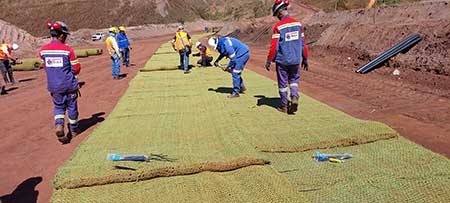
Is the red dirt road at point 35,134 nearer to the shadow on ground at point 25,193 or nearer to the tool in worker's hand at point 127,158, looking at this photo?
the shadow on ground at point 25,193

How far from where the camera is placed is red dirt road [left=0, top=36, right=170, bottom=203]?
400cm

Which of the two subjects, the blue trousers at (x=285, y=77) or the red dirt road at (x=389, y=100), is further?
the blue trousers at (x=285, y=77)

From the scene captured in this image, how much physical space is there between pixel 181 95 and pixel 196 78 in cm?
240

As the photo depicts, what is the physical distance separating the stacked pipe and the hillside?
43.8m

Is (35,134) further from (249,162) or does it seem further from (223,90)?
(249,162)

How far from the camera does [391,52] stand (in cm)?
1119

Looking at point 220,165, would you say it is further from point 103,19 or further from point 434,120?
point 103,19

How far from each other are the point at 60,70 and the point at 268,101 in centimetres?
372

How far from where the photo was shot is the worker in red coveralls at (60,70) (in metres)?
5.16

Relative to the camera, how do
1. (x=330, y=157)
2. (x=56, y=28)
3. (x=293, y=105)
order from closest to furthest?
(x=330, y=157), (x=56, y=28), (x=293, y=105)

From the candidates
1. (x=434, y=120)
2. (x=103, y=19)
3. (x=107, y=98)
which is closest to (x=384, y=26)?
(x=434, y=120)

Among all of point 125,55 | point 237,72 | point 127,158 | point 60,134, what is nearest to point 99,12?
point 125,55

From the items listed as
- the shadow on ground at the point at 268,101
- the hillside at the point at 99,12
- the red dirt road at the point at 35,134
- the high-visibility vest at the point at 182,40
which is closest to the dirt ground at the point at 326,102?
the red dirt road at the point at 35,134

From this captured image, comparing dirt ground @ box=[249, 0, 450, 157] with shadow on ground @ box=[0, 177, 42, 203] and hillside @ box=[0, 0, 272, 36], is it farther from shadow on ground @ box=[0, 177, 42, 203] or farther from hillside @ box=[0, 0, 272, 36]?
hillside @ box=[0, 0, 272, 36]
